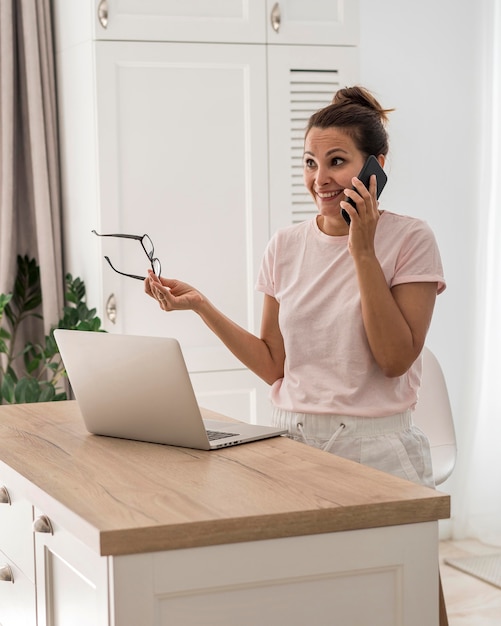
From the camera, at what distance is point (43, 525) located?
1.53m

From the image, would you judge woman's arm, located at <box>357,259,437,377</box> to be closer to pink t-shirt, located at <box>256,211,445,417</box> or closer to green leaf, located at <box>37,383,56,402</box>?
pink t-shirt, located at <box>256,211,445,417</box>

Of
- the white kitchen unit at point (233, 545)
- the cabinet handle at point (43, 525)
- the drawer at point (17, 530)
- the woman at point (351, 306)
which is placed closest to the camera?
the white kitchen unit at point (233, 545)

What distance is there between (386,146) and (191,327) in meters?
1.30

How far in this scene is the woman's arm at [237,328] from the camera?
201 centimetres

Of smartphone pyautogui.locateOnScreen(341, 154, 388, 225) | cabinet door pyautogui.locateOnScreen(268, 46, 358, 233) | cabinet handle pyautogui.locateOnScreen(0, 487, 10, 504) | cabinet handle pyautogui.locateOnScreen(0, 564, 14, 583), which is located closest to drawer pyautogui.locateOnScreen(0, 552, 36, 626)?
cabinet handle pyautogui.locateOnScreen(0, 564, 14, 583)

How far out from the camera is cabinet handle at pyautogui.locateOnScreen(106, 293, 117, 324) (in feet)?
10.4

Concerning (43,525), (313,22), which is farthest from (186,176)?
(43,525)

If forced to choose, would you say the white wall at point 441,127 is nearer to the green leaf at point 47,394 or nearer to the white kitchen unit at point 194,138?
the white kitchen unit at point 194,138

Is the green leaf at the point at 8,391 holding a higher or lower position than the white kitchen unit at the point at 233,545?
lower

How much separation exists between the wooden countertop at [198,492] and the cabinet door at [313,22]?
1809 millimetres

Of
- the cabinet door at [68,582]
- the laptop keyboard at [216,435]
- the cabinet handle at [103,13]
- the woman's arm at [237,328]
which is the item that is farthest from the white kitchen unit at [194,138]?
the cabinet door at [68,582]

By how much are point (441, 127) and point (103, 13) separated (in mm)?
1535

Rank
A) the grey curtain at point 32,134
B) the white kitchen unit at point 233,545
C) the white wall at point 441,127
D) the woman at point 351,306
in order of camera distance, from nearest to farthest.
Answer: the white kitchen unit at point 233,545, the woman at point 351,306, the grey curtain at point 32,134, the white wall at point 441,127

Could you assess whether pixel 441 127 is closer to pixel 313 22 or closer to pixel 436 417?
pixel 313 22
